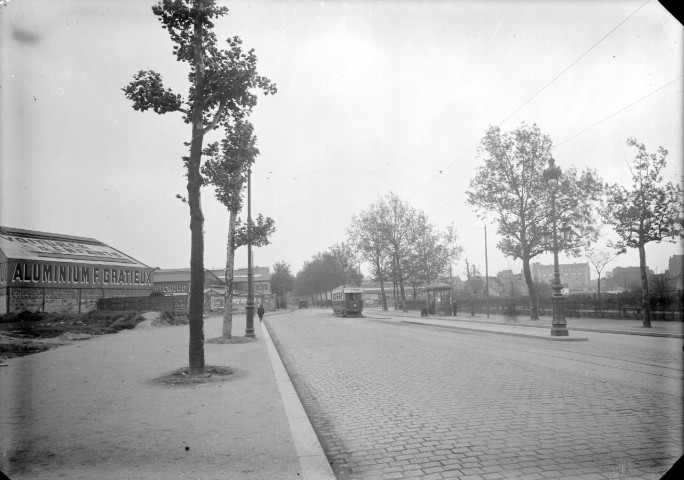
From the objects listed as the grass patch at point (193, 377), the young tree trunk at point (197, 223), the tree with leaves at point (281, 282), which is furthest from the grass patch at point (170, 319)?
the tree with leaves at point (281, 282)

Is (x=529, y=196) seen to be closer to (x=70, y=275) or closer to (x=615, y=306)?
(x=615, y=306)

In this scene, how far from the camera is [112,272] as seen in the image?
44.6m

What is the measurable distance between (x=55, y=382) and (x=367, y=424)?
21.3ft

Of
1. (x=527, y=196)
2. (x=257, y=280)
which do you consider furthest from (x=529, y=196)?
(x=257, y=280)

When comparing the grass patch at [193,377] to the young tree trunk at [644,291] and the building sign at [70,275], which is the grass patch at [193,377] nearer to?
the young tree trunk at [644,291]

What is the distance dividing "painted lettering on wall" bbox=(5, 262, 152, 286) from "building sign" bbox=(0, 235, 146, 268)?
60 centimetres

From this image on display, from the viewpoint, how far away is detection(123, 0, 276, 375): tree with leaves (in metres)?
8.73

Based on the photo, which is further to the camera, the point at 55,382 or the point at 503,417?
the point at 55,382

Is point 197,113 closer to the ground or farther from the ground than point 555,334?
farther from the ground

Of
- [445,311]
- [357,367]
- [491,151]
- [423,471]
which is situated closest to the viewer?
[423,471]

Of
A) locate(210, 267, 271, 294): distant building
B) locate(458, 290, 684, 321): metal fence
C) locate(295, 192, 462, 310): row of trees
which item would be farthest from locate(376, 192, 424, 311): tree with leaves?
locate(210, 267, 271, 294): distant building

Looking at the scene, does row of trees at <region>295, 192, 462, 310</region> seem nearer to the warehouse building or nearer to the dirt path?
the warehouse building

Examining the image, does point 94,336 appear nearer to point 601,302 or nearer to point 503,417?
point 503,417

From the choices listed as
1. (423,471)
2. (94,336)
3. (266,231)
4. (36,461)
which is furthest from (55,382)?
(94,336)
